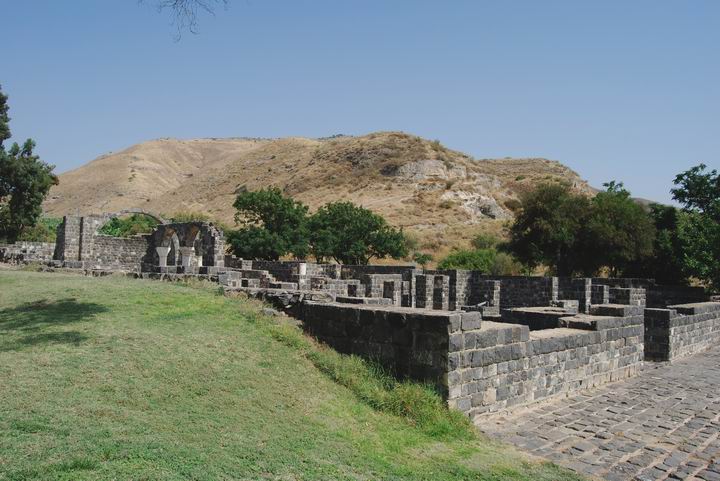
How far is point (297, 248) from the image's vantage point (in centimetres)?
3488

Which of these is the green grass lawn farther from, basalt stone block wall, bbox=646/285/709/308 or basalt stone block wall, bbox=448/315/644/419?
basalt stone block wall, bbox=646/285/709/308

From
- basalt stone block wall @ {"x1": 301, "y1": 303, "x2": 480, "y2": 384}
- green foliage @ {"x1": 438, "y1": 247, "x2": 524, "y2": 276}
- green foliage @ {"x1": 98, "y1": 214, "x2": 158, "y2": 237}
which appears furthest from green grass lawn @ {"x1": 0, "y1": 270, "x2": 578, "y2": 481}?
green foliage @ {"x1": 98, "y1": 214, "x2": 158, "y2": 237}

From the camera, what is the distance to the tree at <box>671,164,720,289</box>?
23047 mm

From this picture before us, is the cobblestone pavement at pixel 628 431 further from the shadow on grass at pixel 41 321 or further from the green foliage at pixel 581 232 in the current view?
the green foliage at pixel 581 232

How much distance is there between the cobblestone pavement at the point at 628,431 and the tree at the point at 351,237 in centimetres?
2613

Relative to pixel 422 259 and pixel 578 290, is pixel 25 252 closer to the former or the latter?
pixel 578 290

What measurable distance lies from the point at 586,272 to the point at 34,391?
29.9m

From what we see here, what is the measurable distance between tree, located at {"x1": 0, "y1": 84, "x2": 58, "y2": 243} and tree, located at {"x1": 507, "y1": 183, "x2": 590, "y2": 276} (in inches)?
1138

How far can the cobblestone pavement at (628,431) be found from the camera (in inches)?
240

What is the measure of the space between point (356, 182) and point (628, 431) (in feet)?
217

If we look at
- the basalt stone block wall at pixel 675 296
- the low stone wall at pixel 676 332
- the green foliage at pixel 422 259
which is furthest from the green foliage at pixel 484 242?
the low stone wall at pixel 676 332

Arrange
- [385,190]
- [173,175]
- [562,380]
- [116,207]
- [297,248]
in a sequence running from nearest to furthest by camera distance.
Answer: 1. [562,380]
2. [297,248]
3. [385,190]
4. [116,207]
5. [173,175]

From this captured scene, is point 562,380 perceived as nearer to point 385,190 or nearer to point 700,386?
point 700,386

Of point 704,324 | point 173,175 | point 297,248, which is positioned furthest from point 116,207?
point 704,324
